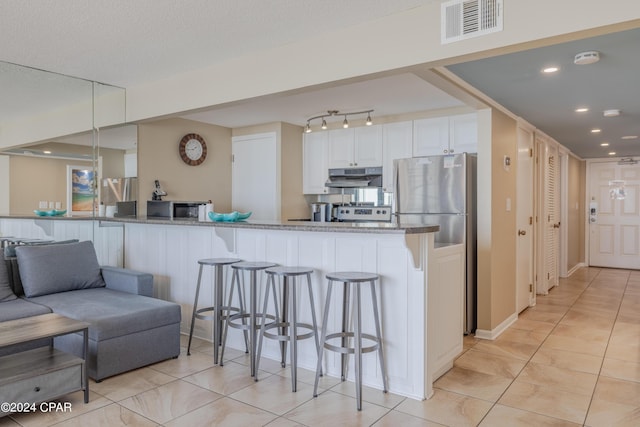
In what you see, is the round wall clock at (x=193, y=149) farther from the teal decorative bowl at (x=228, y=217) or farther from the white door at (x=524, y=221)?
the white door at (x=524, y=221)

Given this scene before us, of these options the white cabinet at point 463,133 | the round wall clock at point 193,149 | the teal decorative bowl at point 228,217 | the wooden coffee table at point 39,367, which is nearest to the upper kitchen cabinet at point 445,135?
the white cabinet at point 463,133

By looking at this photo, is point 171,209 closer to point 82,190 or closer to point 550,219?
point 82,190

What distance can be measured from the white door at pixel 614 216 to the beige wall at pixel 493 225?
18.1 feet

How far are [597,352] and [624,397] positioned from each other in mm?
934

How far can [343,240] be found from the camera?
118 inches

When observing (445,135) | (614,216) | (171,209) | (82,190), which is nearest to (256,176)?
(171,209)

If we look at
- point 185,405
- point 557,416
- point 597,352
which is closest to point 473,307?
point 597,352

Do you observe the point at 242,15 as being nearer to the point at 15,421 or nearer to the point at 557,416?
the point at 15,421

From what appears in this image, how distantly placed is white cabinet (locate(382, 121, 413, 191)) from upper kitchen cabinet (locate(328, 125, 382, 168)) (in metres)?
0.07

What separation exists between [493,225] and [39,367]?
→ 3561 millimetres

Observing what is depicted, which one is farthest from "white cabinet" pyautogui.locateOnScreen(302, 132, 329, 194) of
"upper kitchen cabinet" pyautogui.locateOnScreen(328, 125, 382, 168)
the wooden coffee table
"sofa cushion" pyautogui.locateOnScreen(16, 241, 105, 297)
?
the wooden coffee table

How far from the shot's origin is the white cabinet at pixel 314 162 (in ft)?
18.9

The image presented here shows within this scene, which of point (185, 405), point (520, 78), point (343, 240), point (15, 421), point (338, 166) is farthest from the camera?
point (338, 166)

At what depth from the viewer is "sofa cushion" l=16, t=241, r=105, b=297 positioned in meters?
3.44
